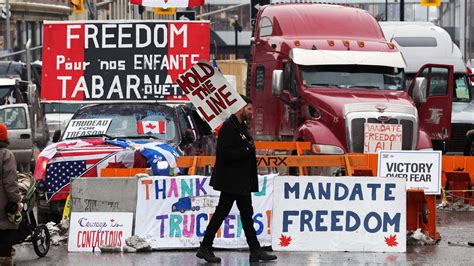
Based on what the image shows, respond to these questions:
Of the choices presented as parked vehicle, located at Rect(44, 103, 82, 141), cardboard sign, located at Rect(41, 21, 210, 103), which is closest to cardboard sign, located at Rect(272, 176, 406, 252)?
cardboard sign, located at Rect(41, 21, 210, 103)

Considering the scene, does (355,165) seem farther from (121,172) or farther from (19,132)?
(19,132)

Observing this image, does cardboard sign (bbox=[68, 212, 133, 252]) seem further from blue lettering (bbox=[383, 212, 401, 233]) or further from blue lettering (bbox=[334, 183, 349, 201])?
blue lettering (bbox=[383, 212, 401, 233])

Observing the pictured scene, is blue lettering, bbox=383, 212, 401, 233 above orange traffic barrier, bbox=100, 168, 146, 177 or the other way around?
the other way around

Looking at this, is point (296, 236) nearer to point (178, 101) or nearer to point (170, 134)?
point (170, 134)

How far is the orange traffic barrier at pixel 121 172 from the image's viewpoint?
1597 cm

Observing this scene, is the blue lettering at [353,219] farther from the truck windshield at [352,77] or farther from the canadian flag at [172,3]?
the canadian flag at [172,3]

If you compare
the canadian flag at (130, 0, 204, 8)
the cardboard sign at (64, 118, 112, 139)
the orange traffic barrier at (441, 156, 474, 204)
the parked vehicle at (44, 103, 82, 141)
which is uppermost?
the canadian flag at (130, 0, 204, 8)

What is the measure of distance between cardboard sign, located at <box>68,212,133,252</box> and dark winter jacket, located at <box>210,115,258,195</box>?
5.38ft

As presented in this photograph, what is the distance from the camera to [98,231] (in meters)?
14.6

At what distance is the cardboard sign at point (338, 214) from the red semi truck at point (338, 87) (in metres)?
6.40

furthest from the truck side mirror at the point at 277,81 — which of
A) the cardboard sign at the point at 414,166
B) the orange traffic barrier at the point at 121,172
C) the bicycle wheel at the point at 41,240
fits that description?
the bicycle wheel at the point at 41,240

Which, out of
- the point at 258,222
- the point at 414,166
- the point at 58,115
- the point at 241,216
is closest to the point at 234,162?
the point at 241,216

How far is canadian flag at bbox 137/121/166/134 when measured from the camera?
1831 cm

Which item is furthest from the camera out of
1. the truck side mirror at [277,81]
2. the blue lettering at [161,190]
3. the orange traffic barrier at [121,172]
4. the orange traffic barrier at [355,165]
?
the truck side mirror at [277,81]
